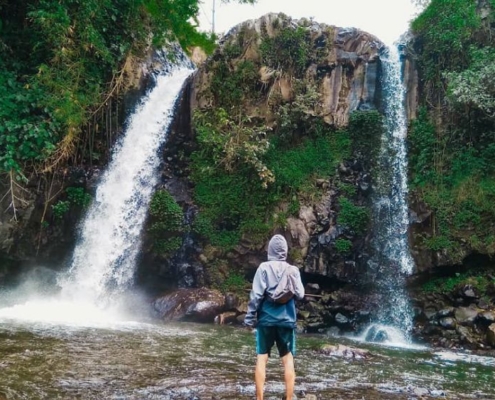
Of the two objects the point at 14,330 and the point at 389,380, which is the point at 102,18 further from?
→ the point at 389,380

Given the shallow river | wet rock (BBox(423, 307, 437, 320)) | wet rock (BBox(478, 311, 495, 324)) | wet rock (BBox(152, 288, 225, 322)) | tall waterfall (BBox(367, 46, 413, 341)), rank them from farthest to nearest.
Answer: tall waterfall (BBox(367, 46, 413, 341))
wet rock (BBox(152, 288, 225, 322))
wet rock (BBox(423, 307, 437, 320))
wet rock (BBox(478, 311, 495, 324))
the shallow river

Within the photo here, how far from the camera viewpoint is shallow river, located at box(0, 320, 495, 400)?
5.08 m

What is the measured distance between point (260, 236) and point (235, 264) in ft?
3.61

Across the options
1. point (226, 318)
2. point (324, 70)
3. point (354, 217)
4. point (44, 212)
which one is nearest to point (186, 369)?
point (226, 318)

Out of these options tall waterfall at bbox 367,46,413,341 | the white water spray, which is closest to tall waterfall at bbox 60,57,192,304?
the white water spray

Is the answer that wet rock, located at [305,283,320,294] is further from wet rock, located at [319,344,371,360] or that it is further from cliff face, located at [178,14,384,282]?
wet rock, located at [319,344,371,360]

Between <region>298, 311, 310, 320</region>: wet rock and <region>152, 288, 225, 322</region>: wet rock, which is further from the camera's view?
<region>298, 311, 310, 320</region>: wet rock

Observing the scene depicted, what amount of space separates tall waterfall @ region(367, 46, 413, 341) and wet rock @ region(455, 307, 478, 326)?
124cm

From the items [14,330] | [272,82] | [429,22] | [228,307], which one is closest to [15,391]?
[14,330]

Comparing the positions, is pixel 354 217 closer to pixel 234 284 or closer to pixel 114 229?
pixel 234 284

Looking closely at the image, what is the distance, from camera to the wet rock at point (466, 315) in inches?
415

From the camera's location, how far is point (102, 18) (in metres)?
14.4

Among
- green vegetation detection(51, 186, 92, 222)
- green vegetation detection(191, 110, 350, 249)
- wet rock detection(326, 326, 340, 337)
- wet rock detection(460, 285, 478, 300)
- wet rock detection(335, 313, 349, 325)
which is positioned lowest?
wet rock detection(326, 326, 340, 337)

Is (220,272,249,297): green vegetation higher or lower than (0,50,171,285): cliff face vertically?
lower
